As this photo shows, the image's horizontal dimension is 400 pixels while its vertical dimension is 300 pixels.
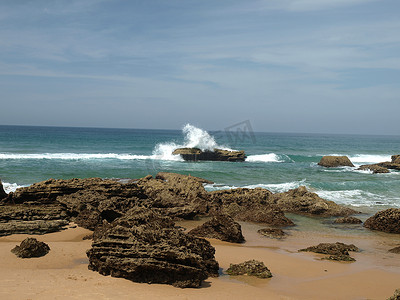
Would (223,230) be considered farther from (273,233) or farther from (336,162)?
(336,162)

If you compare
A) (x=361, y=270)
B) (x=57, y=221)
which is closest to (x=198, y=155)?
(x=57, y=221)

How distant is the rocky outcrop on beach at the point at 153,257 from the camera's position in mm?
6191

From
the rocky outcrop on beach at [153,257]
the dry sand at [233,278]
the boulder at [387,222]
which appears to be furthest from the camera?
the boulder at [387,222]

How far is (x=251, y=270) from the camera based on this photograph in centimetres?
718

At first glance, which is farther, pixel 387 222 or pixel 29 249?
pixel 387 222

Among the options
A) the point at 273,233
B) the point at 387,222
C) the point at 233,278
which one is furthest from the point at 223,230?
the point at 387,222

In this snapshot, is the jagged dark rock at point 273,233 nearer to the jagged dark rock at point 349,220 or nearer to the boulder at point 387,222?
the jagged dark rock at point 349,220

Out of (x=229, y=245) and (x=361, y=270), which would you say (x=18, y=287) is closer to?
(x=229, y=245)

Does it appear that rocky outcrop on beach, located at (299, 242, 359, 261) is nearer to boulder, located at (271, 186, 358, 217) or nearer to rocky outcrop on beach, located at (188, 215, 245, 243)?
rocky outcrop on beach, located at (188, 215, 245, 243)

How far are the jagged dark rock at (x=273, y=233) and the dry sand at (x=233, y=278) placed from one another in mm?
523

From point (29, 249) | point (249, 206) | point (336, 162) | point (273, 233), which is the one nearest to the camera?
point (29, 249)

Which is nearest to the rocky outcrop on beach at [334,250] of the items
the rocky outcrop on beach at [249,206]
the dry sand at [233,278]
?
the dry sand at [233,278]

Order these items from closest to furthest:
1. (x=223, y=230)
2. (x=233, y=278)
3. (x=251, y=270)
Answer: (x=233, y=278), (x=251, y=270), (x=223, y=230)

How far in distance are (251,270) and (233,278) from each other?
0.44 meters
